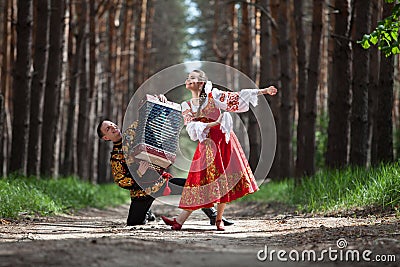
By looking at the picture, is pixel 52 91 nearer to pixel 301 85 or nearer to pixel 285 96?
pixel 301 85

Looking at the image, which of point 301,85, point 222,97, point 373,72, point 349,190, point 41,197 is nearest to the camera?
point 222,97

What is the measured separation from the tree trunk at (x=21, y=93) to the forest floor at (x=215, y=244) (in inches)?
196

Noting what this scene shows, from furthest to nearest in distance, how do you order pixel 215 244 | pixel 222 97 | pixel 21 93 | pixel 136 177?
1. pixel 21 93
2. pixel 136 177
3. pixel 222 97
4. pixel 215 244

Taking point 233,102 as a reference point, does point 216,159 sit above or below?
below

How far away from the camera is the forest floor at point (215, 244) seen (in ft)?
16.6

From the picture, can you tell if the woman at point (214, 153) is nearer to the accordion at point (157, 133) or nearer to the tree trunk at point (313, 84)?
the accordion at point (157, 133)

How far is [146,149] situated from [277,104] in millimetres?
14482

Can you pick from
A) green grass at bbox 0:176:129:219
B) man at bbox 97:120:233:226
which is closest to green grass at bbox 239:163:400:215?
man at bbox 97:120:233:226

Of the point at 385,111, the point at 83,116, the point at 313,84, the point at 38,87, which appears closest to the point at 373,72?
the point at 313,84

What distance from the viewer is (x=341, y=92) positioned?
13.4 metres

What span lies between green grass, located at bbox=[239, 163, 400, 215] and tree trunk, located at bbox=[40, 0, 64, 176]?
19.9 ft

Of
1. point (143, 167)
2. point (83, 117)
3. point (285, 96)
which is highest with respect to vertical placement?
point (285, 96)

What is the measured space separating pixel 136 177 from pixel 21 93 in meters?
6.03

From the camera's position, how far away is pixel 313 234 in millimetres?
7406
